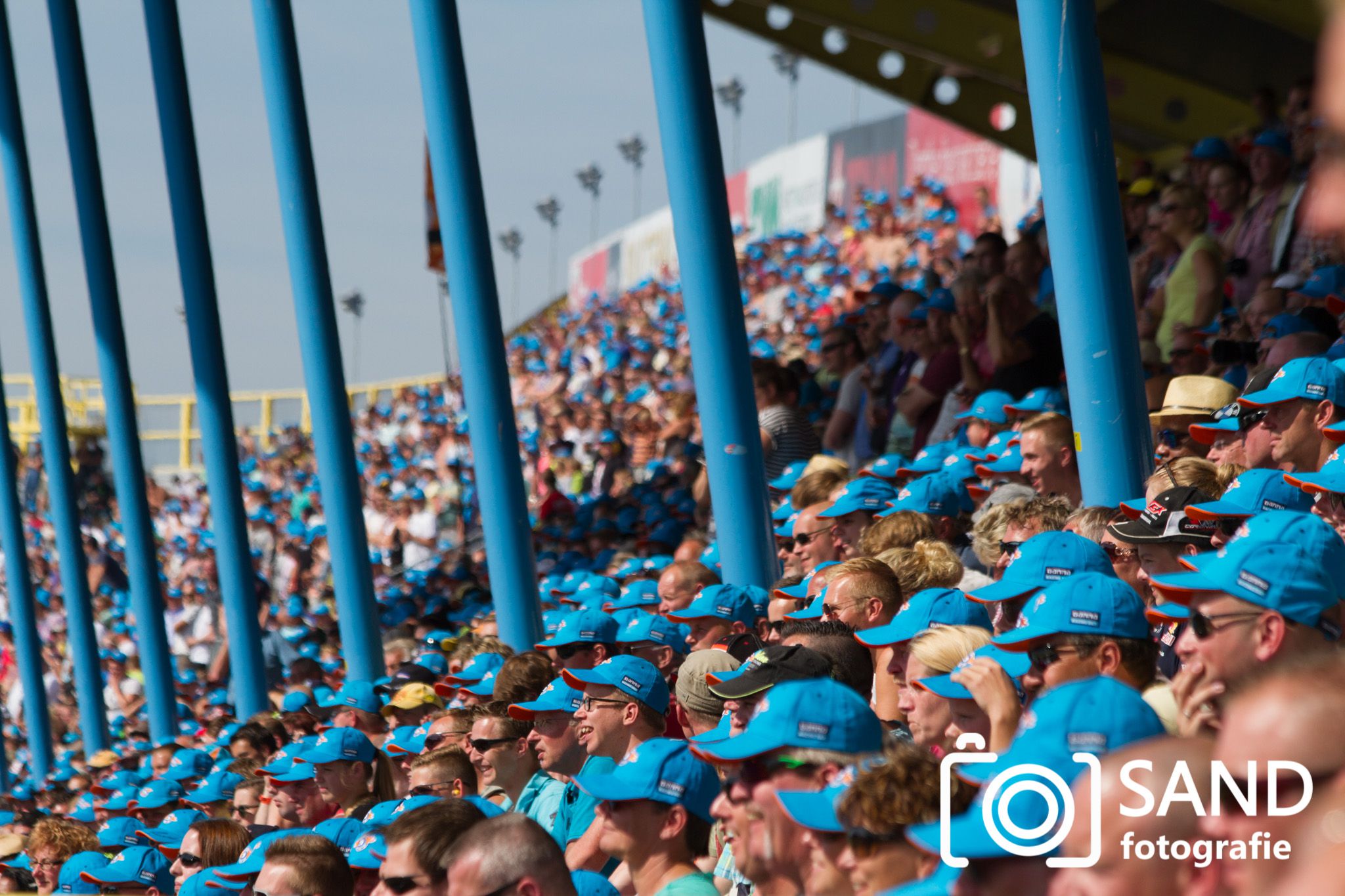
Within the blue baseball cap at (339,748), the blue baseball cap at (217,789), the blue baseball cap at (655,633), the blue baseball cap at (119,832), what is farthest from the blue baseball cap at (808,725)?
the blue baseball cap at (119,832)

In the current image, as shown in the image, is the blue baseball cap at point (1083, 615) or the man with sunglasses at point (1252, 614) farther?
the blue baseball cap at point (1083, 615)

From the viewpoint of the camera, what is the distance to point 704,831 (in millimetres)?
3379

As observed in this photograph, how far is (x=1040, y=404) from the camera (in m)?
6.36

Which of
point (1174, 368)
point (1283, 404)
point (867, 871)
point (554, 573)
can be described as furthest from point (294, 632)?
point (867, 871)

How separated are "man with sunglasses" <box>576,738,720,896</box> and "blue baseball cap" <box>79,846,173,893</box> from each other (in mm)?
2832

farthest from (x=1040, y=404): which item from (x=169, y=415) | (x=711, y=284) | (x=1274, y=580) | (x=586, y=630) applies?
(x=169, y=415)

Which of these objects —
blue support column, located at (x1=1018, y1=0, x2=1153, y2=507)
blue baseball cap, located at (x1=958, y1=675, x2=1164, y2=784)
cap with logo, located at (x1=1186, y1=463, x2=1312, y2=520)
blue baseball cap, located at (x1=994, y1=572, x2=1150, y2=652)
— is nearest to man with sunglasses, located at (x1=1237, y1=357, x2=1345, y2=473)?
blue support column, located at (x1=1018, y1=0, x2=1153, y2=507)

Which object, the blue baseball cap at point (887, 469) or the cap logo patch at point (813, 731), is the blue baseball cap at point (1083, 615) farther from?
the blue baseball cap at point (887, 469)

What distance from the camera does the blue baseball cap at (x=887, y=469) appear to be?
6482 mm

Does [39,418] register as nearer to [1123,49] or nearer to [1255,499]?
[1123,49]

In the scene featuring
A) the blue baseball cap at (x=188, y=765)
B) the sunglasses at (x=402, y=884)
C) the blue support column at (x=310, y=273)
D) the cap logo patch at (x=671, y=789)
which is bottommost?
the blue baseball cap at (x=188, y=765)

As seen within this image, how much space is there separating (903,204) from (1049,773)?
77.2 feet

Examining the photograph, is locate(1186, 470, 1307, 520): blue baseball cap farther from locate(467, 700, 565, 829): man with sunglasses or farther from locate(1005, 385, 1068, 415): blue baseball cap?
locate(1005, 385, 1068, 415): blue baseball cap

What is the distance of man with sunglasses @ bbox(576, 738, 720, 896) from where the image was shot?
10.9 ft
